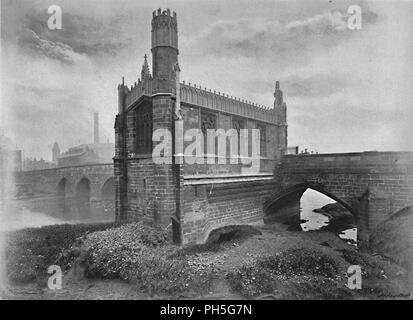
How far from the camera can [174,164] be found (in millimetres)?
11000

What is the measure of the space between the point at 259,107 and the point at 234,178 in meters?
6.19

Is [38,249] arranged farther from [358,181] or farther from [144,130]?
[358,181]

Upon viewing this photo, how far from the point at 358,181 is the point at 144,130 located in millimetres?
12811

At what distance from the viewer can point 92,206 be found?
85.8ft

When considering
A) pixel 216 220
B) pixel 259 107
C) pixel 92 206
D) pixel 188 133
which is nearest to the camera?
pixel 188 133

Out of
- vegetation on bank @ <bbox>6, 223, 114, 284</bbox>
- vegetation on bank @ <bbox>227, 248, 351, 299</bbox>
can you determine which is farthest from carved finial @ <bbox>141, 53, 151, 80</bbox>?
vegetation on bank @ <bbox>227, 248, 351, 299</bbox>

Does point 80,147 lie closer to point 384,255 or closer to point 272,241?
point 272,241

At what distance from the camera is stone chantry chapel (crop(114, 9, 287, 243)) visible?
1082 centimetres

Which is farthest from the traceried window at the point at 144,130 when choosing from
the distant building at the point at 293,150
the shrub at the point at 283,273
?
the distant building at the point at 293,150

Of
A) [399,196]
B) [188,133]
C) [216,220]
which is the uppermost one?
[188,133]

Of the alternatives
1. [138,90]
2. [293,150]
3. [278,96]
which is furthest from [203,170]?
[293,150]

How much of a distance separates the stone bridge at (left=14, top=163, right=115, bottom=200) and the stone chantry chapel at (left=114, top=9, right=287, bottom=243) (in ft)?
44.2

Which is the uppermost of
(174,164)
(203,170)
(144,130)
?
(144,130)
